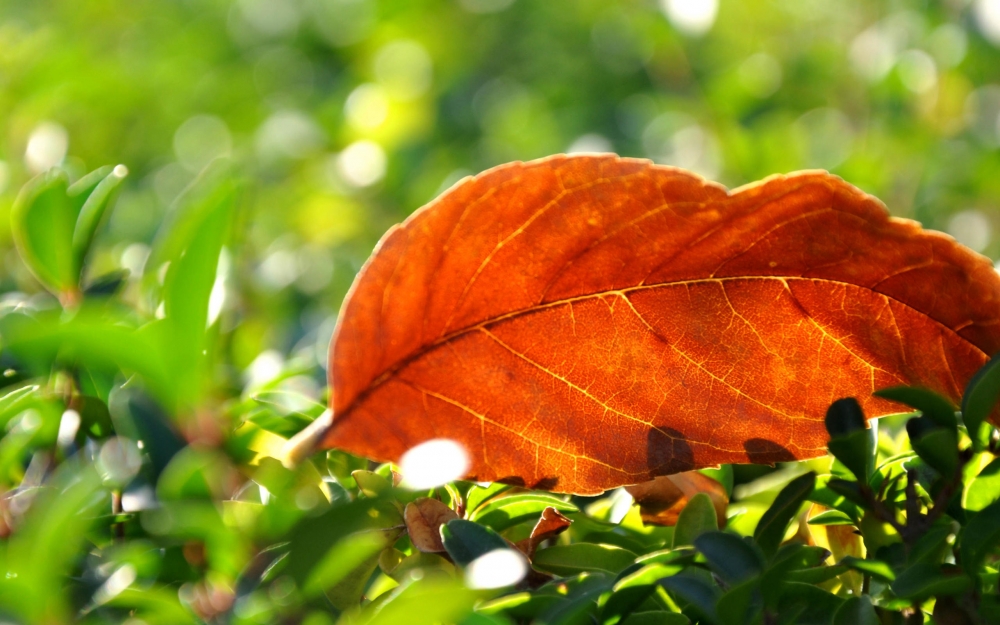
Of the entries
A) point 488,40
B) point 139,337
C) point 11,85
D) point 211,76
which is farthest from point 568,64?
point 139,337

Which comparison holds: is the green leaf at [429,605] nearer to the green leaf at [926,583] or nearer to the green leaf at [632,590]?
the green leaf at [632,590]

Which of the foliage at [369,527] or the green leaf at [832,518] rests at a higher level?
the foliage at [369,527]

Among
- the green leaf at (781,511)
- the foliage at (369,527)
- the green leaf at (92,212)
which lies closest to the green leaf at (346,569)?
the foliage at (369,527)

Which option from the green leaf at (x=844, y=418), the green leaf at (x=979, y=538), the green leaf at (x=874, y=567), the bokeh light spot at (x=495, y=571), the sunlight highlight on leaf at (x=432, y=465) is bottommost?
the green leaf at (x=874, y=567)

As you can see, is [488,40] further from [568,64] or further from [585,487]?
[585,487]

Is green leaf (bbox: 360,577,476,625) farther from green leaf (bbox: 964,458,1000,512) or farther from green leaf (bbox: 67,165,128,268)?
green leaf (bbox: 67,165,128,268)

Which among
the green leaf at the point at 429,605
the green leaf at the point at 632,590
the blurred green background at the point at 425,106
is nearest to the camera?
the green leaf at the point at 429,605
